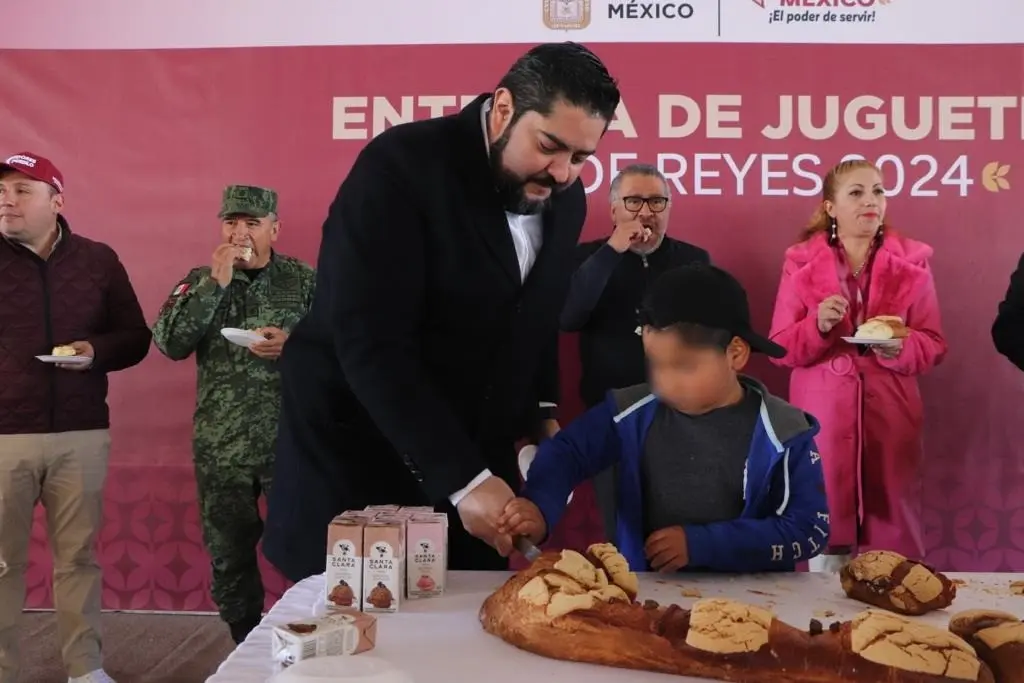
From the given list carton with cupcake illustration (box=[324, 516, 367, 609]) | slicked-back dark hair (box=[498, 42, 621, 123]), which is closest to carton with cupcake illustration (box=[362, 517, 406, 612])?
carton with cupcake illustration (box=[324, 516, 367, 609])

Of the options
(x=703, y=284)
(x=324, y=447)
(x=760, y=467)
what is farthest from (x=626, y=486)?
(x=324, y=447)

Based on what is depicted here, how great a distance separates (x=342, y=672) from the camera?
94 centimetres

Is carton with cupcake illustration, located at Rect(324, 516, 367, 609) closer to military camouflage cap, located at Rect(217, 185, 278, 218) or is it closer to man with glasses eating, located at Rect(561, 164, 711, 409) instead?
man with glasses eating, located at Rect(561, 164, 711, 409)

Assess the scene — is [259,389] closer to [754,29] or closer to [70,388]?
[70,388]

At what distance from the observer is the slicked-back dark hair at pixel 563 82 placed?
4.88ft

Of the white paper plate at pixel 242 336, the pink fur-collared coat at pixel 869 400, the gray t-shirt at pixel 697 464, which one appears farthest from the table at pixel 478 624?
the white paper plate at pixel 242 336

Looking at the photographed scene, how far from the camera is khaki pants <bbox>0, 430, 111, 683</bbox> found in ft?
9.34

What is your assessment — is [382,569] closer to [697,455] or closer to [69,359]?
[697,455]

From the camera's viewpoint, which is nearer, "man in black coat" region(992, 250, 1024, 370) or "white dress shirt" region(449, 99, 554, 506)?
"white dress shirt" region(449, 99, 554, 506)

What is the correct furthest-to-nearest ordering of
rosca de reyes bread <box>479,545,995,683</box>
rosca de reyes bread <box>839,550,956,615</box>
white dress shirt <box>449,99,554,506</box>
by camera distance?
white dress shirt <box>449,99,554,506</box>, rosca de reyes bread <box>839,550,956,615</box>, rosca de reyes bread <box>479,545,995,683</box>

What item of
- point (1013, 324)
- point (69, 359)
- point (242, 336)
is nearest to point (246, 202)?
point (242, 336)

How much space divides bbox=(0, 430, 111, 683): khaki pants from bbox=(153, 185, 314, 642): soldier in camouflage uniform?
370 mm

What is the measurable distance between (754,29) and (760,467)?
2268 millimetres

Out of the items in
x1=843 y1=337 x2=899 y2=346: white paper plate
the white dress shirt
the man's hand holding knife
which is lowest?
the man's hand holding knife
